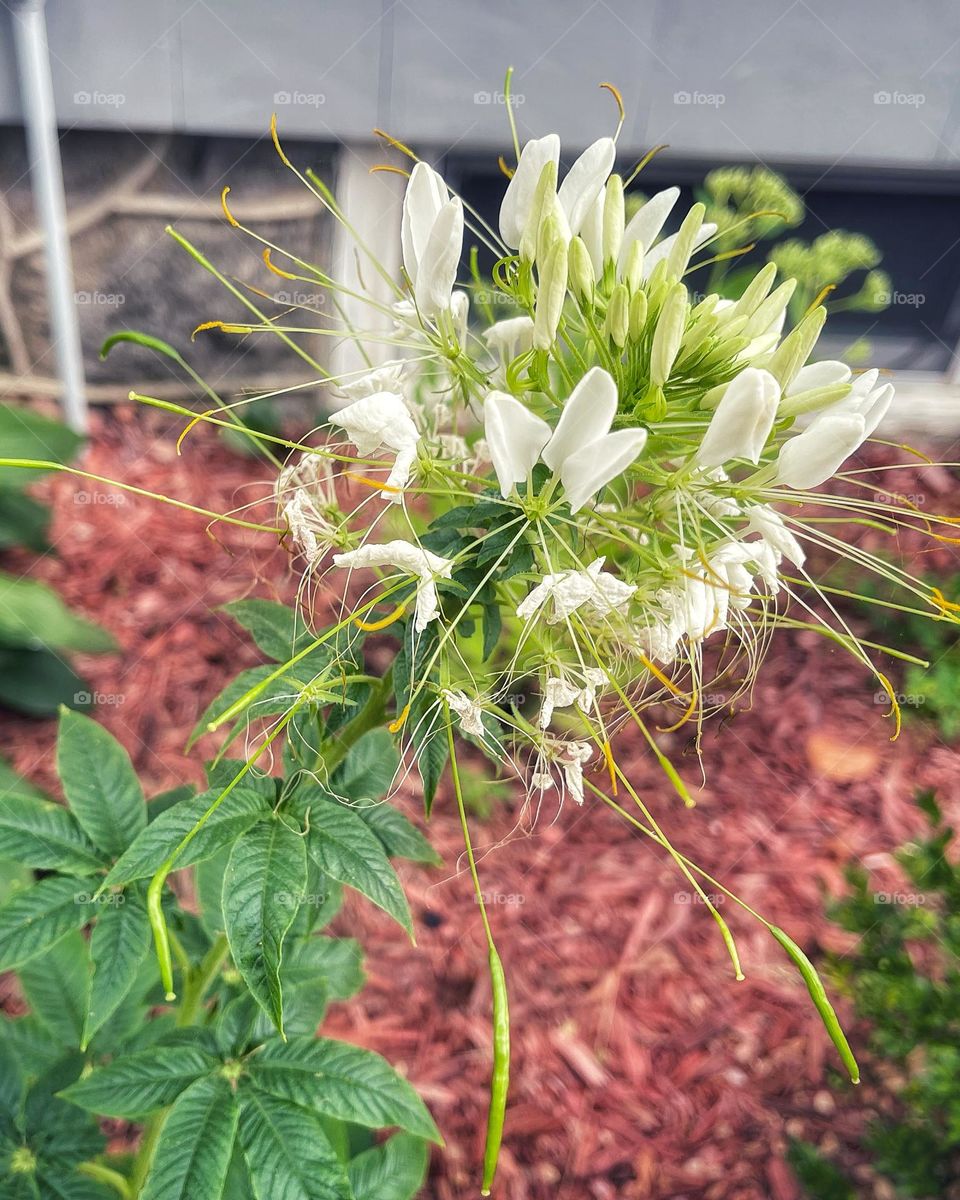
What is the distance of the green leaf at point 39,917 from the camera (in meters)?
0.94

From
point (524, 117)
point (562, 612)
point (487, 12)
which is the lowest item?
point (562, 612)

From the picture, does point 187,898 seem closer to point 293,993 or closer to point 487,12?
point 293,993

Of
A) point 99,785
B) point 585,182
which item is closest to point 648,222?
point 585,182

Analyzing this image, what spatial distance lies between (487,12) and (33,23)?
126cm

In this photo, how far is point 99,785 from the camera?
1105 mm

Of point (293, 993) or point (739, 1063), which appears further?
point (739, 1063)

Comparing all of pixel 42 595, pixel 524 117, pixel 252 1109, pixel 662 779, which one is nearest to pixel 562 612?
pixel 252 1109

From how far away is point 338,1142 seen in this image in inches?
50.3

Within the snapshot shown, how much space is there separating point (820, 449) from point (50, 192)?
2.71 m

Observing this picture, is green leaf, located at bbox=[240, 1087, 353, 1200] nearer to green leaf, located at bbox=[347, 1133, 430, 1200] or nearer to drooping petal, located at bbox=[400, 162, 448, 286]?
green leaf, located at bbox=[347, 1133, 430, 1200]

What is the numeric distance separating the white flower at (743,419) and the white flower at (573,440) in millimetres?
76

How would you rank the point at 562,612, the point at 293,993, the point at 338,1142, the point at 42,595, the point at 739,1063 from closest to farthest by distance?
the point at 562,612 < the point at 293,993 < the point at 338,1142 < the point at 739,1063 < the point at 42,595

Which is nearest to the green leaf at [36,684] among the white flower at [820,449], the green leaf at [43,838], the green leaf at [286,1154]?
the green leaf at [43,838]

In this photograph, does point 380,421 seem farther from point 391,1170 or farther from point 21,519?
point 21,519
